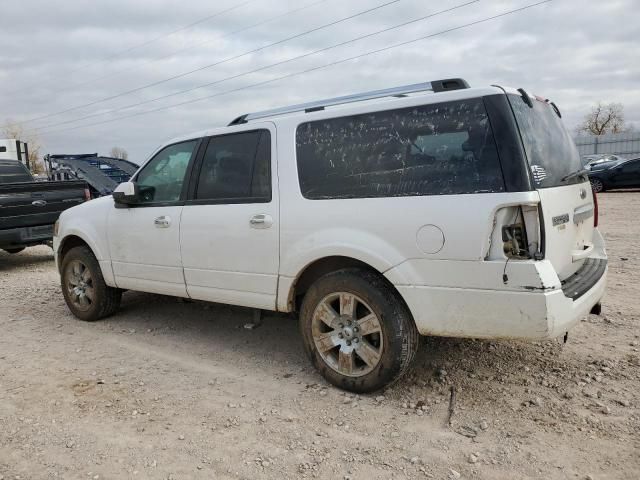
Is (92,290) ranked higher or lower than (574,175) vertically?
lower

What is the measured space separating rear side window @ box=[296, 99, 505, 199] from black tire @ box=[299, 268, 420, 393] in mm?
566

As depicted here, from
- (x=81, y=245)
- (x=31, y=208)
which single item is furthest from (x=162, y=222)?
(x=31, y=208)

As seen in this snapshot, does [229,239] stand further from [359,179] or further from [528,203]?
[528,203]

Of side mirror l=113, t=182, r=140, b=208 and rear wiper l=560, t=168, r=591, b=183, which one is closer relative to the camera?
rear wiper l=560, t=168, r=591, b=183

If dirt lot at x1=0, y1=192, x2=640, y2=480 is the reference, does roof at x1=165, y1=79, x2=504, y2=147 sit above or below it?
above

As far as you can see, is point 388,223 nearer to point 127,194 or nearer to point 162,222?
point 162,222

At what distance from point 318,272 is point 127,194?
6.84 ft

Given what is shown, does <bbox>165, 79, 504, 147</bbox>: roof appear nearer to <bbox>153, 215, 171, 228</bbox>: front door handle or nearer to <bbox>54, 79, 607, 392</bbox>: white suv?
<bbox>54, 79, 607, 392</bbox>: white suv

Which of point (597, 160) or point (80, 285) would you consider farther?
point (597, 160)

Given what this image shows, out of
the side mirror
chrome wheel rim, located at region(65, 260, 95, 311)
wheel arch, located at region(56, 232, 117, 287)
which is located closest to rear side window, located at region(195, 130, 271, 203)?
the side mirror

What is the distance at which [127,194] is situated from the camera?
15.8 feet

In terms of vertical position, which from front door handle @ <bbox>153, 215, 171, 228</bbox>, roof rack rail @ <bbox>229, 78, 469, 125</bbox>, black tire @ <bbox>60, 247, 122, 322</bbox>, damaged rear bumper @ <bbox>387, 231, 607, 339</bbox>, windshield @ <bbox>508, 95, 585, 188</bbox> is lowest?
black tire @ <bbox>60, 247, 122, 322</bbox>

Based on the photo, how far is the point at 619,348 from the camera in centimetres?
417

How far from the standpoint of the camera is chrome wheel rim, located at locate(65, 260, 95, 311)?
5.51 m
